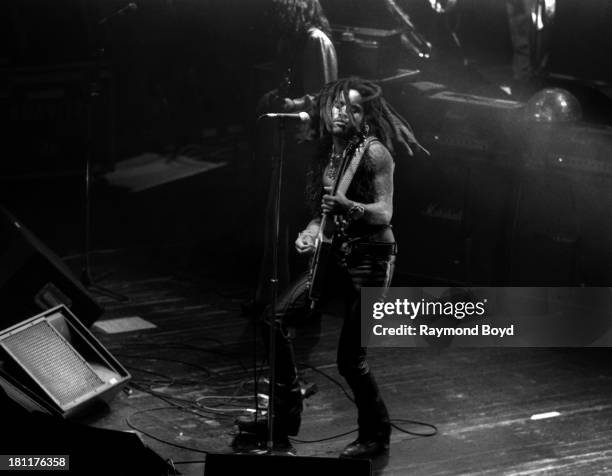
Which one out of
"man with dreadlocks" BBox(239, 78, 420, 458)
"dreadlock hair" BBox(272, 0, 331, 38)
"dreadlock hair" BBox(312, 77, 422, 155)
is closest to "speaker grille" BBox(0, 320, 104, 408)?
"man with dreadlocks" BBox(239, 78, 420, 458)

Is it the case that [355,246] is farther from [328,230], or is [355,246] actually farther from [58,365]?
[58,365]

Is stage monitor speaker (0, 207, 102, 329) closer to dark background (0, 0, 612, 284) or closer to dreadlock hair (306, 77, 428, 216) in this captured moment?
dark background (0, 0, 612, 284)

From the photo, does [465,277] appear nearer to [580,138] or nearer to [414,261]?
Answer: [414,261]

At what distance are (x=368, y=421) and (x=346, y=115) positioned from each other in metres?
1.46

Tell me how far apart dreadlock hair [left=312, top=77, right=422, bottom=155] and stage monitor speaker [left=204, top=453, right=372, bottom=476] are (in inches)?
69.2

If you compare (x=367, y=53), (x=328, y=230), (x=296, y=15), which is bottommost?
(x=328, y=230)

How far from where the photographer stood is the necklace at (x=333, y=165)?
19.1 ft

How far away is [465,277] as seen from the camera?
28.2 ft

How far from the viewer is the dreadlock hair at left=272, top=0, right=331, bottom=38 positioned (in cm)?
717

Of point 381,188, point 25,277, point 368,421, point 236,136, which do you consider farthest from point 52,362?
point 236,136

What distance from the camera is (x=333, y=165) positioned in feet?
19.2

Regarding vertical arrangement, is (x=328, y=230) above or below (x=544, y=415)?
above

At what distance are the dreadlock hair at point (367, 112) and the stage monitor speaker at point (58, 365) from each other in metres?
1.78

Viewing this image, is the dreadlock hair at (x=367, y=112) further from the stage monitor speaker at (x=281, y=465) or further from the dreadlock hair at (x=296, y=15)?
the stage monitor speaker at (x=281, y=465)
